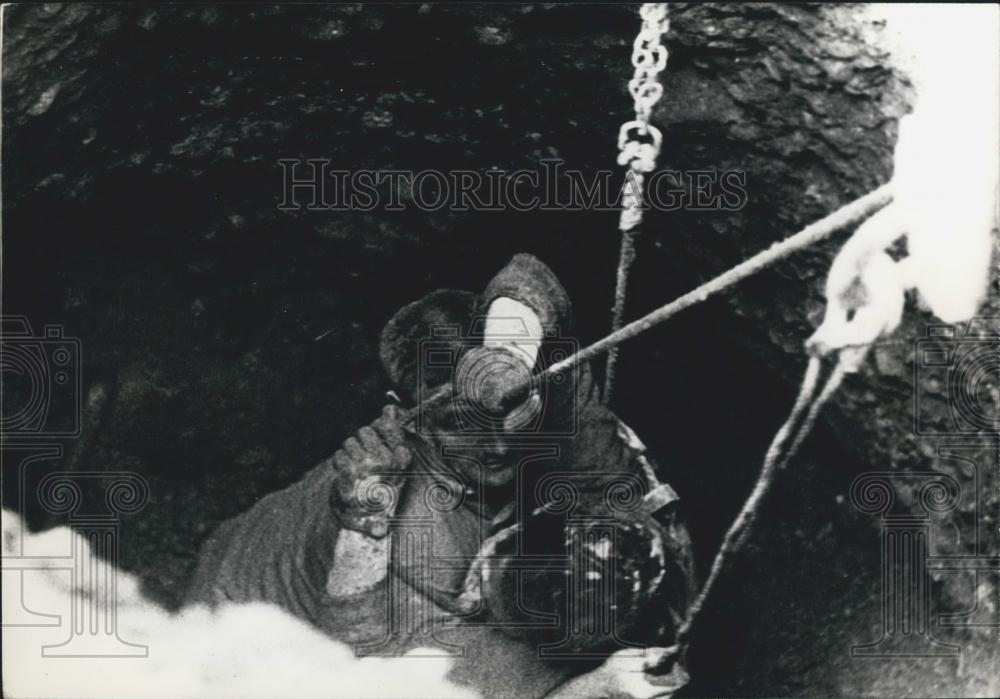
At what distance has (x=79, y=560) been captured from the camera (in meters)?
3.02

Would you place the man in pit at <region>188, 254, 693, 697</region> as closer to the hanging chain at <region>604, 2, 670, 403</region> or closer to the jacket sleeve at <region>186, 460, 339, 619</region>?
the jacket sleeve at <region>186, 460, 339, 619</region>

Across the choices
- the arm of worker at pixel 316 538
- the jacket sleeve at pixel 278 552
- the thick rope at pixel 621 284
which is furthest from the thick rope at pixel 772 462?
the jacket sleeve at pixel 278 552

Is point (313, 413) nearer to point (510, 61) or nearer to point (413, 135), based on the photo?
point (413, 135)

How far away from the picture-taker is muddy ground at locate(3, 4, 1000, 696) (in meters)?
2.88

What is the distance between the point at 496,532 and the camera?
9.67 feet

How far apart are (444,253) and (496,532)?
1.99 feet

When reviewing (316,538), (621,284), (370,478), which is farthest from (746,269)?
(316,538)

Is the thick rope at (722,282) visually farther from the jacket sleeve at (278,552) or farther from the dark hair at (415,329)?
the jacket sleeve at (278,552)

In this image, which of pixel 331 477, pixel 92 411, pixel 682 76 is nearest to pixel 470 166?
pixel 682 76

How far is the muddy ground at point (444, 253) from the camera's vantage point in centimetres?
288

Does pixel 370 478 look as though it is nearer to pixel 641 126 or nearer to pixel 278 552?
pixel 278 552

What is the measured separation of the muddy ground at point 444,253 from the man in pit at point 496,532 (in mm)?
99

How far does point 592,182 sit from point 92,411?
1.16 meters

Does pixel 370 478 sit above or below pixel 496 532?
above
